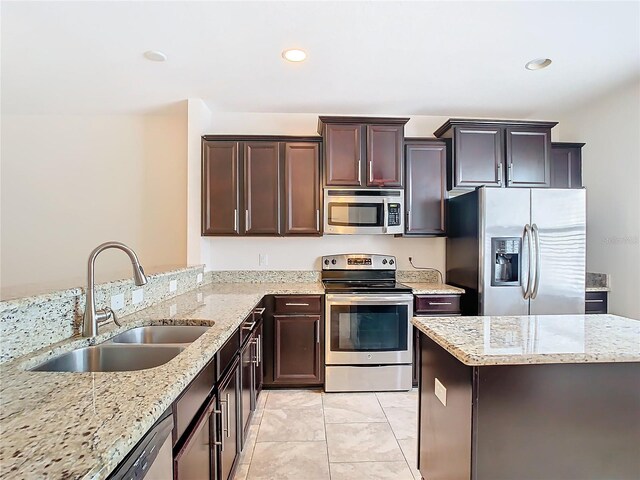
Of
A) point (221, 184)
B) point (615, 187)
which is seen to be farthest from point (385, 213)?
point (615, 187)

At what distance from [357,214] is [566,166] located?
221cm

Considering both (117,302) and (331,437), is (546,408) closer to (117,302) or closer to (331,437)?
(331,437)

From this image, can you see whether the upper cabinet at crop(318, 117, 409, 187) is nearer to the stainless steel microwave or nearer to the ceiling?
the stainless steel microwave

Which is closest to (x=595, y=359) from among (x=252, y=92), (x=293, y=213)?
(x=293, y=213)

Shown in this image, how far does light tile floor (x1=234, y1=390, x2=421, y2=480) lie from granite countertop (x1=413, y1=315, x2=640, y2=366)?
1022 mm

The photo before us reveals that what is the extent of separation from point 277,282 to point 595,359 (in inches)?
105

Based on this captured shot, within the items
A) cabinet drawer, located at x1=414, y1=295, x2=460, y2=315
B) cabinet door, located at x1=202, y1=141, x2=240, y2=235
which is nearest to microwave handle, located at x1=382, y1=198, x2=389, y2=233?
cabinet drawer, located at x1=414, y1=295, x2=460, y2=315

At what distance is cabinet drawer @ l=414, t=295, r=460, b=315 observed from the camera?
116 inches

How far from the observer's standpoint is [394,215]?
3.13m

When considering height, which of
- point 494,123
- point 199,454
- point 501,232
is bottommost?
point 199,454

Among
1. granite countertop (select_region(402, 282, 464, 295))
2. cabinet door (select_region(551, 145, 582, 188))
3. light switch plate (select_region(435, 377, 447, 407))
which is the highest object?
cabinet door (select_region(551, 145, 582, 188))

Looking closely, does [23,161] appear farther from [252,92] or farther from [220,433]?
[220,433]

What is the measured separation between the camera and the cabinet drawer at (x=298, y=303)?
2902 millimetres

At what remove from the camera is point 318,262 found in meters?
3.49
